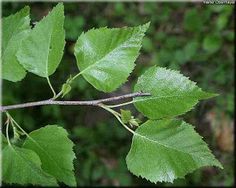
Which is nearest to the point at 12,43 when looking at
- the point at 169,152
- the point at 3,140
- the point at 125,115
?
the point at 3,140

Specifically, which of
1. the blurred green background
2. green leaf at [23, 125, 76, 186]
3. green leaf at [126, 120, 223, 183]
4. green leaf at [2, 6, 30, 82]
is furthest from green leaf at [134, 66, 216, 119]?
the blurred green background

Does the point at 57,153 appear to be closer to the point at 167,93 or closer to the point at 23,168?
the point at 23,168

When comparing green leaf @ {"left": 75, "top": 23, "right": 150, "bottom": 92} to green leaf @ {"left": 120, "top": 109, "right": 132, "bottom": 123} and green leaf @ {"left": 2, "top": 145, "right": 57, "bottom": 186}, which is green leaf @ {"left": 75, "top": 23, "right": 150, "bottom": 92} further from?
green leaf @ {"left": 2, "top": 145, "right": 57, "bottom": 186}

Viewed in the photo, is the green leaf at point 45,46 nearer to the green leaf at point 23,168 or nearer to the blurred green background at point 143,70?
the green leaf at point 23,168

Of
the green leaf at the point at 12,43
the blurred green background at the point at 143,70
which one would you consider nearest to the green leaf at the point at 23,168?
the green leaf at the point at 12,43

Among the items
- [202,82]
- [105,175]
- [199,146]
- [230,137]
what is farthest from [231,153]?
[199,146]

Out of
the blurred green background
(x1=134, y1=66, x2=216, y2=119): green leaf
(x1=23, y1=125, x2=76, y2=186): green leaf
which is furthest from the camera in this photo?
the blurred green background

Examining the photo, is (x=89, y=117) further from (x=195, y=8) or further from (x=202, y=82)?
(x=195, y=8)
